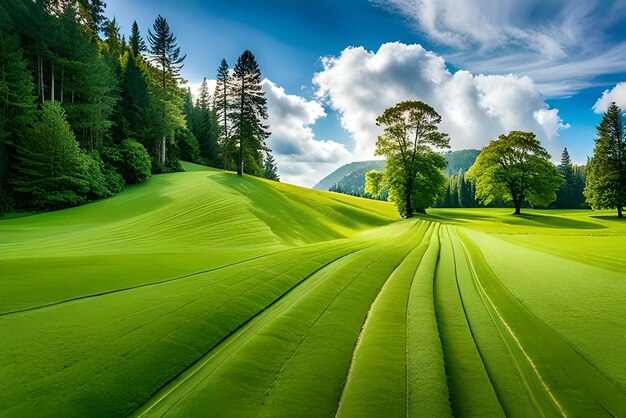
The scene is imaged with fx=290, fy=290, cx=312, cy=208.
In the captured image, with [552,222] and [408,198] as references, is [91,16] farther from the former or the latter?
[552,222]

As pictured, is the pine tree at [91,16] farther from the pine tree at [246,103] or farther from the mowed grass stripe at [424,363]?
the mowed grass stripe at [424,363]

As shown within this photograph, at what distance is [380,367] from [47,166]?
85.2ft

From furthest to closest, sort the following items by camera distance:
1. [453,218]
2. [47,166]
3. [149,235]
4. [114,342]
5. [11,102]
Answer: [453,218] < [11,102] < [47,166] < [149,235] < [114,342]

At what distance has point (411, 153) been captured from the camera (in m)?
29.8

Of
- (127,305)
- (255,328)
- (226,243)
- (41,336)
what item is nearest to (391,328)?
(255,328)

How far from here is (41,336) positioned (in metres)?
3.63

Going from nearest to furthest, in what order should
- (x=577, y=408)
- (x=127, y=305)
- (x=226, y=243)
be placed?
(x=577, y=408) → (x=127, y=305) → (x=226, y=243)

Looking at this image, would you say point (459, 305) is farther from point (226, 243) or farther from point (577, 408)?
Answer: point (226, 243)

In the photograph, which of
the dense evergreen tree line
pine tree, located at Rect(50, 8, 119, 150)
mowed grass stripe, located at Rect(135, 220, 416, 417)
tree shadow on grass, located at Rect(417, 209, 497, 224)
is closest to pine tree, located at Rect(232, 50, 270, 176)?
the dense evergreen tree line

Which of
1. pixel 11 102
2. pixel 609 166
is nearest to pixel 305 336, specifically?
pixel 11 102

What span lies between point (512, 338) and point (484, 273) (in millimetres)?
4161

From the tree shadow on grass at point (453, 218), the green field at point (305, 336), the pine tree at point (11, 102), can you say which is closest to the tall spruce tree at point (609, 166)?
the tree shadow on grass at point (453, 218)

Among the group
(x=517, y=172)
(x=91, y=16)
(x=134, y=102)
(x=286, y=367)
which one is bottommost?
(x=286, y=367)

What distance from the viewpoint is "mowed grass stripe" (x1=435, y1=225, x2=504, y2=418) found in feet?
8.84
